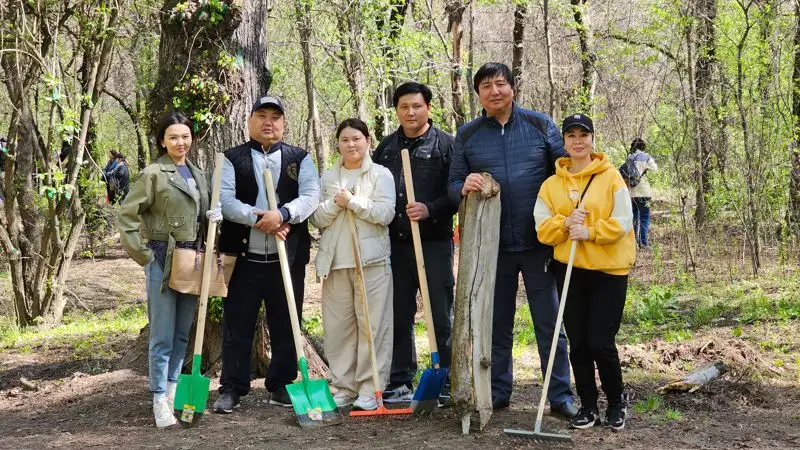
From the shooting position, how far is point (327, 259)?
5.13 meters

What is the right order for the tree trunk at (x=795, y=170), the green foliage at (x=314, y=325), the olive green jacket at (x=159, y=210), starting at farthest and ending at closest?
the tree trunk at (x=795, y=170) < the green foliage at (x=314, y=325) < the olive green jacket at (x=159, y=210)

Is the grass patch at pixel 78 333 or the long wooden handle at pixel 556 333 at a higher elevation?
the long wooden handle at pixel 556 333

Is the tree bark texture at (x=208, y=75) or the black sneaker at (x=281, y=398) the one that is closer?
the black sneaker at (x=281, y=398)

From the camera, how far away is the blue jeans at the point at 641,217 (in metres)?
12.9

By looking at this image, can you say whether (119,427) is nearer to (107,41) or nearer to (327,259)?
(327,259)

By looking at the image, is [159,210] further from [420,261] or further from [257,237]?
[420,261]

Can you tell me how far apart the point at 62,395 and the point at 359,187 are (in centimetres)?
271

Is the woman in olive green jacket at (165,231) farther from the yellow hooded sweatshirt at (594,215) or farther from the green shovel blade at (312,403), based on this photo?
the yellow hooded sweatshirt at (594,215)

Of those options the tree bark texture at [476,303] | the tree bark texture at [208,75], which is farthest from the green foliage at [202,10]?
the tree bark texture at [476,303]

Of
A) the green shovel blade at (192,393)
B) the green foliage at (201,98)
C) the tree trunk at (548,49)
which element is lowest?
the green shovel blade at (192,393)

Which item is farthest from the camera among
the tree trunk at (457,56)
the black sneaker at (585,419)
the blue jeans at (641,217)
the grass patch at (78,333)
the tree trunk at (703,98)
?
the tree trunk at (457,56)

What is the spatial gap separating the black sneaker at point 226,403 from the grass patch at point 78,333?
9.41 feet

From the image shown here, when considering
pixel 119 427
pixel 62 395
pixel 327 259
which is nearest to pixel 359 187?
pixel 327 259

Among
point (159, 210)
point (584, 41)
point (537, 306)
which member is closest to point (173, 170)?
point (159, 210)
